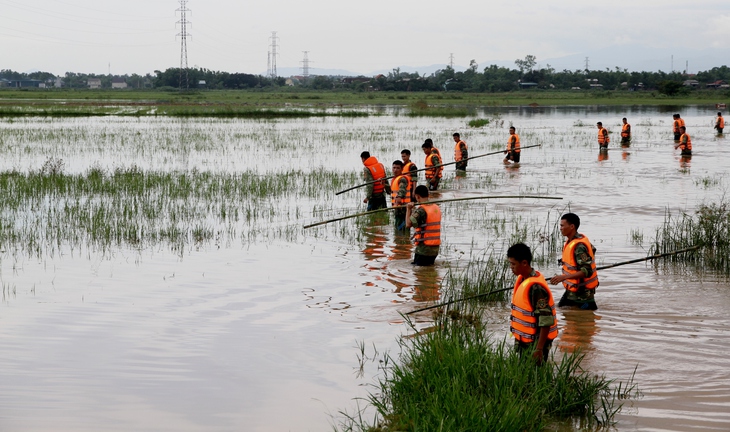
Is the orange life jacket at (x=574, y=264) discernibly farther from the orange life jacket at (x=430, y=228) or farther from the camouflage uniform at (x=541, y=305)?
the orange life jacket at (x=430, y=228)

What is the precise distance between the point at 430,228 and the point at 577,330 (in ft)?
10.3

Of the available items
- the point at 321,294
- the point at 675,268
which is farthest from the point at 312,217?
the point at 675,268

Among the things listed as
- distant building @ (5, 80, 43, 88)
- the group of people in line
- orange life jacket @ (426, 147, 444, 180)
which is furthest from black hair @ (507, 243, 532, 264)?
distant building @ (5, 80, 43, 88)

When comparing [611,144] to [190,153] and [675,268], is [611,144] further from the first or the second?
[675,268]

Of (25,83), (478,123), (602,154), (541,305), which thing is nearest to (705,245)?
(541,305)

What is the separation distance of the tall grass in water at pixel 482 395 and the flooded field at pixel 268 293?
34 cm

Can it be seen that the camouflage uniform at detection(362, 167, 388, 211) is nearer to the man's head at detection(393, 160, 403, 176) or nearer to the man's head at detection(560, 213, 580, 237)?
the man's head at detection(393, 160, 403, 176)

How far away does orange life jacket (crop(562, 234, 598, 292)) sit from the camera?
7992 mm

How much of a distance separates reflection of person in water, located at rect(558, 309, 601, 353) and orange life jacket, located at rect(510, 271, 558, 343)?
1.38m

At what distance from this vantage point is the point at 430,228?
428 inches

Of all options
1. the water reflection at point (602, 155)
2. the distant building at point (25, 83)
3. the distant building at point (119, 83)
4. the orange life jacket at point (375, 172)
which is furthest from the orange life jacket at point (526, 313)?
the distant building at point (25, 83)

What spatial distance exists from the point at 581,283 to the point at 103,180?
14.0 metres

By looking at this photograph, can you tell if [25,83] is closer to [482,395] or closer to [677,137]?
[677,137]

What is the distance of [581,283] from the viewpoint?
8320mm
